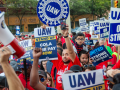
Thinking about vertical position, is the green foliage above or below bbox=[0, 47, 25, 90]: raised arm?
above

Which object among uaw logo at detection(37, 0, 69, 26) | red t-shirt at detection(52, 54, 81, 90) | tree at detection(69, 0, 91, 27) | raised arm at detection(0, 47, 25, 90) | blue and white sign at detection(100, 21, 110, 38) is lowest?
red t-shirt at detection(52, 54, 81, 90)

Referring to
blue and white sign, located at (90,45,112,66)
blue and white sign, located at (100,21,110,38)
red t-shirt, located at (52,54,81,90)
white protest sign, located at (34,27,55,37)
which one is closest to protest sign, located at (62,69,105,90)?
red t-shirt, located at (52,54,81,90)

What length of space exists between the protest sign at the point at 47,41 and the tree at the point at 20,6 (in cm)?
2707

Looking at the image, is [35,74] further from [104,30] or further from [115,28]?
[104,30]

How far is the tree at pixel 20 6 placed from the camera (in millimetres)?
30586

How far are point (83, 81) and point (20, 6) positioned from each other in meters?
30.9

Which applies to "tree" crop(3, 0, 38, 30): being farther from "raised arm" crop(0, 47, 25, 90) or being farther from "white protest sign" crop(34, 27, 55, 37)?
"raised arm" crop(0, 47, 25, 90)

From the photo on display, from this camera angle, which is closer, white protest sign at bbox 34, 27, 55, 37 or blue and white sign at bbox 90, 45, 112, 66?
white protest sign at bbox 34, 27, 55, 37

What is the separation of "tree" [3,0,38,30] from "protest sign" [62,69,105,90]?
2847 cm

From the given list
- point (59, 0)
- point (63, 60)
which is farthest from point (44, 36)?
point (59, 0)

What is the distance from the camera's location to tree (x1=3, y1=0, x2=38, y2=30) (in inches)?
1204

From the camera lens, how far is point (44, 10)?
4.01 meters

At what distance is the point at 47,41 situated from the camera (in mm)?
3633

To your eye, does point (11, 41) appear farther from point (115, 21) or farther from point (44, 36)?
point (115, 21)
